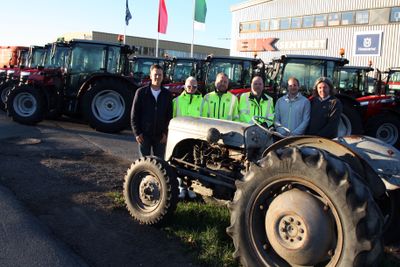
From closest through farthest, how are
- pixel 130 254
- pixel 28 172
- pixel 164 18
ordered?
pixel 130 254, pixel 28 172, pixel 164 18

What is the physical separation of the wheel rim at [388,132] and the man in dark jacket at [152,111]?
771 centimetres

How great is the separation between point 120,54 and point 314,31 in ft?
62.6

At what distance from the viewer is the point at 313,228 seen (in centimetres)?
312

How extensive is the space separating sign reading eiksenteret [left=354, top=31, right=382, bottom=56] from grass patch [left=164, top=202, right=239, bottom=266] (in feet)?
74.6

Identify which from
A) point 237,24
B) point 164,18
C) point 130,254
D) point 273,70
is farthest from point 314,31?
point 130,254

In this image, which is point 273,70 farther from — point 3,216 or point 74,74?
point 3,216

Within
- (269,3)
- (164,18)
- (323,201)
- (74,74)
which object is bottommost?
(323,201)

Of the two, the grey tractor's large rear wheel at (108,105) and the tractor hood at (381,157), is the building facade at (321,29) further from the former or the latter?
Answer: the tractor hood at (381,157)

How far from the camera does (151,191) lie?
477 centimetres

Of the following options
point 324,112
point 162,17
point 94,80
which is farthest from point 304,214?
point 162,17

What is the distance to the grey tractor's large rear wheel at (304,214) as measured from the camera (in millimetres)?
2908

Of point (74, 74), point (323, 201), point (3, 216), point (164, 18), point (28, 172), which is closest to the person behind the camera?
point (323, 201)

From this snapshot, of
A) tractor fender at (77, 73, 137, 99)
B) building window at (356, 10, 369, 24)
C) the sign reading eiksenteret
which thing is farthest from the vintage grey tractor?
building window at (356, 10, 369, 24)

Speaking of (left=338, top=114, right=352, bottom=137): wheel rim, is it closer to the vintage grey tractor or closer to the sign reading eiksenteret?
the vintage grey tractor
